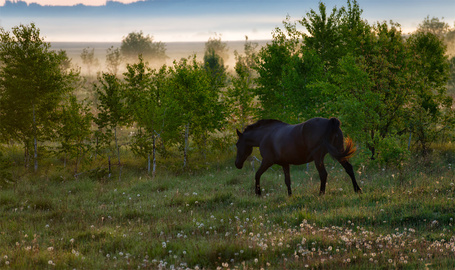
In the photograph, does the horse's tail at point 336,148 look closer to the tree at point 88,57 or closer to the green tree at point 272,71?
the green tree at point 272,71

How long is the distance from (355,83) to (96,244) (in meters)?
12.4

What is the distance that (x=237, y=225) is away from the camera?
909cm

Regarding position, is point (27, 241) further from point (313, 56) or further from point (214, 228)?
point (313, 56)

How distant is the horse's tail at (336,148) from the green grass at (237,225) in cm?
128

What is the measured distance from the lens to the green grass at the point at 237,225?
691cm

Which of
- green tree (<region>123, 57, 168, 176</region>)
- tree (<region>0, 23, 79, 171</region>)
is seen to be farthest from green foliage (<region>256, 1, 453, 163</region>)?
tree (<region>0, 23, 79, 171</region>)

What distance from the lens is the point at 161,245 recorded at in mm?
7980

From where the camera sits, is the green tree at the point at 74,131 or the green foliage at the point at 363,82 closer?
the green foliage at the point at 363,82

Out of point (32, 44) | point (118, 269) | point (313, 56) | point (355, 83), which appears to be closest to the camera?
point (118, 269)

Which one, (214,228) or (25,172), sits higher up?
(214,228)

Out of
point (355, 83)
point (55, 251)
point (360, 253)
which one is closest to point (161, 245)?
point (55, 251)

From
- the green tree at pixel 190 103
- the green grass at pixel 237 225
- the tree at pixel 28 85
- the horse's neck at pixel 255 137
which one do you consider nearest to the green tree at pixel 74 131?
the tree at pixel 28 85

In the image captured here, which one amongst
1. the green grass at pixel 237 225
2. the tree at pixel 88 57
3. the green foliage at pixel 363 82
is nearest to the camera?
the green grass at pixel 237 225

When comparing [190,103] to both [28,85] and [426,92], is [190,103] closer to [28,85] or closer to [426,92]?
[28,85]
